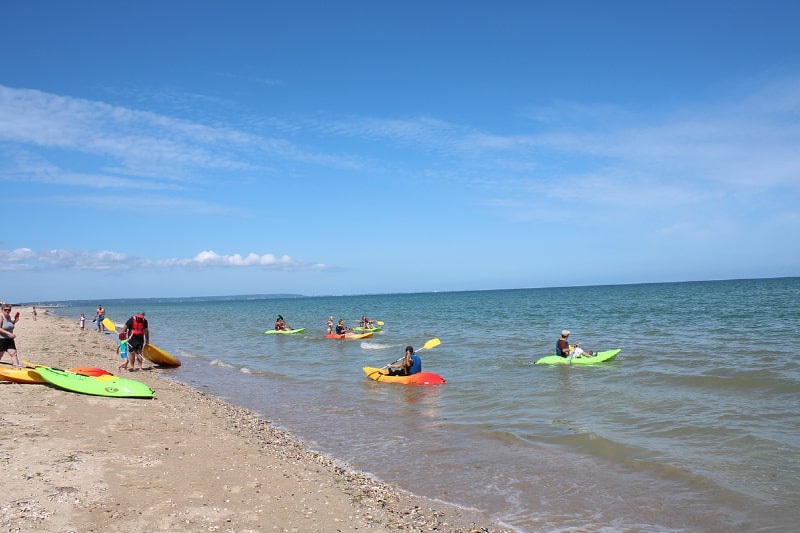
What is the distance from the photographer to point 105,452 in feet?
21.7

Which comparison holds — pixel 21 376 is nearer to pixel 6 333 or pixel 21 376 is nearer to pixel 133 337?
pixel 6 333

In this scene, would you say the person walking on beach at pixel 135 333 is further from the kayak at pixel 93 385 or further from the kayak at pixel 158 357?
Result: the kayak at pixel 93 385

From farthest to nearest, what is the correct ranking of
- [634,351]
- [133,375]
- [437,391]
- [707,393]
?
[634,351]
[133,375]
[437,391]
[707,393]

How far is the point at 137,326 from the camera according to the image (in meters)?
14.4

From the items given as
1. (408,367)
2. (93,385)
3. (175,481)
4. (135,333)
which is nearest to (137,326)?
(135,333)

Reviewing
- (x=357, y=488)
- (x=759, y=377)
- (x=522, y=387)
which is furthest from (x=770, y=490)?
(x=759, y=377)

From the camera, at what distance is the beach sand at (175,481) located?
4762 millimetres

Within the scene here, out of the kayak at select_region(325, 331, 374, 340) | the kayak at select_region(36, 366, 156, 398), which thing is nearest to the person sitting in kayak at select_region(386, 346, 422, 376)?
the kayak at select_region(36, 366, 156, 398)

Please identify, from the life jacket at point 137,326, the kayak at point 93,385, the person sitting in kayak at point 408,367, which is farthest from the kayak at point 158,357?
the person sitting in kayak at point 408,367

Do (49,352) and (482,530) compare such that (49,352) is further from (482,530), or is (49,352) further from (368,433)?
(482,530)

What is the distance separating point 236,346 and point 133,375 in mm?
12341

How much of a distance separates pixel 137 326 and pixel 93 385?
4.17 metres

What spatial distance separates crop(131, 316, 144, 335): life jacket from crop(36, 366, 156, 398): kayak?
3594 millimetres

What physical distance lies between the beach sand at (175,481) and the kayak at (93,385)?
40.3 inches
